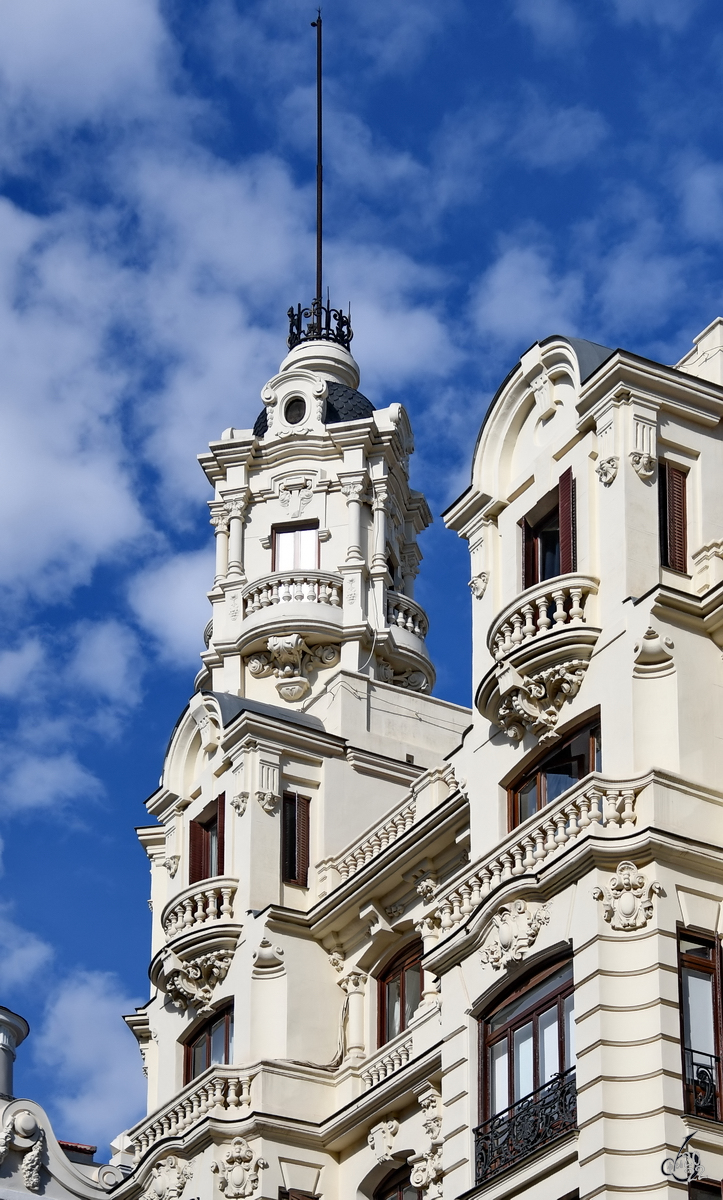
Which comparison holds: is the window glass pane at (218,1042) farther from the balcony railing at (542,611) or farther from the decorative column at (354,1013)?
the balcony railing at (542,611)

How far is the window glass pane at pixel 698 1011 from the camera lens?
30312 mm

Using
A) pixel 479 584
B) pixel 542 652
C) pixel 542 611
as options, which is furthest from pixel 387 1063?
pixel 542 611

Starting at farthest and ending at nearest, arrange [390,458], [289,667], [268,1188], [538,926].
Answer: [390,458] → [289,667] → [268,1188] → [538,926]

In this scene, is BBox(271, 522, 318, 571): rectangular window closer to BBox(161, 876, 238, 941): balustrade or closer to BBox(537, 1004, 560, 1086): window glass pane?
BBox(161, 876, 238, 941): balustrade

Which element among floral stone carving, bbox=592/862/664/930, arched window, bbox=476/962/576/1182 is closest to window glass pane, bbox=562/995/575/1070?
arched window, bbox=476/962/576/1182

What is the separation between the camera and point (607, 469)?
35.3 metres

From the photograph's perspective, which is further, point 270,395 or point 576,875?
point 270,395

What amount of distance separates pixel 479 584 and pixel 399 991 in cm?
870

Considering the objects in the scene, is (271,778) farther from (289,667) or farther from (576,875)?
(576,875)

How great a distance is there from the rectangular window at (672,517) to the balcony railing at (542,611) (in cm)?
133

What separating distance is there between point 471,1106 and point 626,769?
5.71 metres

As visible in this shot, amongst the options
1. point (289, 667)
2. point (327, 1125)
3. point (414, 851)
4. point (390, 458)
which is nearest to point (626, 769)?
point (414, 851)

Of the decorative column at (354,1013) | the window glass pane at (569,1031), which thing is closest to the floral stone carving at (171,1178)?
the decorative column at (354,1013)

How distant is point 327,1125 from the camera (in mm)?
40875
